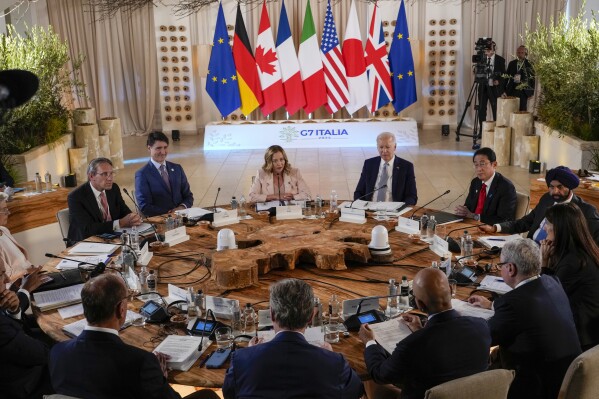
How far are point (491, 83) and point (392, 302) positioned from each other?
9636mm

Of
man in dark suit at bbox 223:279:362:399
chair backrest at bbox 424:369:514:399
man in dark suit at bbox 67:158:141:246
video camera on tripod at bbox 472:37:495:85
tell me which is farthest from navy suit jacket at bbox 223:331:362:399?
video camera on tripod at bbox 472:37:495:85

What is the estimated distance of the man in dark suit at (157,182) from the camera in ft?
20.0

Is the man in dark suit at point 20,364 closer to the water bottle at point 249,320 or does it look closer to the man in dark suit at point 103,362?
the man in dark suit at point 103,362

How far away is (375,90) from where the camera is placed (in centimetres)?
1287

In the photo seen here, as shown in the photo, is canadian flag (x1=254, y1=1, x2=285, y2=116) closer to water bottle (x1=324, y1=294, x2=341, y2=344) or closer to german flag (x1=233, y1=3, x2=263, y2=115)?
german flag (x1=233, y1=3, x2=263, y2=115)

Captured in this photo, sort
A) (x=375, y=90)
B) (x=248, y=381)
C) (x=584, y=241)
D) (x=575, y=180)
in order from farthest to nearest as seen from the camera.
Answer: (x=375, y=90)
(x=575, y=180)
(x=584, y=241)
(x=248, y=381)

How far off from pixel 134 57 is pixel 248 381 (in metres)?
12.3

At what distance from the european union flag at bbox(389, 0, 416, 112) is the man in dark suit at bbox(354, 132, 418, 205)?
23.1 feet

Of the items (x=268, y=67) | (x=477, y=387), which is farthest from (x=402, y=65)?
(x=477, y=387)

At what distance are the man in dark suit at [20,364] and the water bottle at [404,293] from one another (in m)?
1.73

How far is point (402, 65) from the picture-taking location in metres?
13.0

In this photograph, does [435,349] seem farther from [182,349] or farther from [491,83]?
[491,83]

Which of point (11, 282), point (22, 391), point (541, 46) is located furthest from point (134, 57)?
point (22, 391)

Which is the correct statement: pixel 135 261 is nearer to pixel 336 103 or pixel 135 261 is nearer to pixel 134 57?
pixel 336 103
